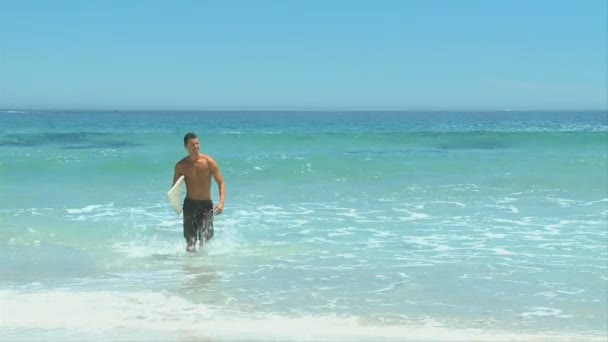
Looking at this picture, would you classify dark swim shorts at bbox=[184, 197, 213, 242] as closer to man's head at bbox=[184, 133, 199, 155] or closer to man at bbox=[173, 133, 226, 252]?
man at bbox=[173, 133, 226, 252]

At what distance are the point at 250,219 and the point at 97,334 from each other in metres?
6.08

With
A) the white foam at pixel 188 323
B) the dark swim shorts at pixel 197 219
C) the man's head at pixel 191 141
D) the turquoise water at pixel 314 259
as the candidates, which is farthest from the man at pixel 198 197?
the white foam at pixel 188 323

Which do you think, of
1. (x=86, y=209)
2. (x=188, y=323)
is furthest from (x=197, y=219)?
(x=86, y=209)

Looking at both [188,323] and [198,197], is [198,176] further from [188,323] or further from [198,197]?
[188,323]

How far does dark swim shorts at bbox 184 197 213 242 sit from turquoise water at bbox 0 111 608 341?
0.82ft

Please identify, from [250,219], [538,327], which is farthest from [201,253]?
[538,327]

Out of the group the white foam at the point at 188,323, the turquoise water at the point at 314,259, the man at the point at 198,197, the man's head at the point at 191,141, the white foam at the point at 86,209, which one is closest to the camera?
the white foam at the point at 188,323

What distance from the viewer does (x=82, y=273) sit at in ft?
25.7

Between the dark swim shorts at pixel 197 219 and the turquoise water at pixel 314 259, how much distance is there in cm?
25

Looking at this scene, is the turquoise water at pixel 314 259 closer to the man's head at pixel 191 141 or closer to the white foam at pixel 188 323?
the white foam at pixel 188 323

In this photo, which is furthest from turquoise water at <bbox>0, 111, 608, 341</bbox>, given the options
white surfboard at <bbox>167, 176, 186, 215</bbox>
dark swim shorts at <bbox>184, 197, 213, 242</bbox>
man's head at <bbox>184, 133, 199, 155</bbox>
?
man's head at <bbox>184, 133, 199, 155</bbox>

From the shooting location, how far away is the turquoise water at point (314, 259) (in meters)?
5.98

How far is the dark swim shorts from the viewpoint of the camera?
28.5 feet

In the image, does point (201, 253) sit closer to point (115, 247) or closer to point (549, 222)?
point (115, 247)
